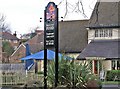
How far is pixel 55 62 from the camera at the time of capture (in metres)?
17.0

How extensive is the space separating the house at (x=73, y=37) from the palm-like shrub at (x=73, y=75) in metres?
30.3

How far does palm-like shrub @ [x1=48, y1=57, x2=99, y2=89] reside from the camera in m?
16.6

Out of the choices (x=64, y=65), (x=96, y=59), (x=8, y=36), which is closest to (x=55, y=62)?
(x=64, y=65)

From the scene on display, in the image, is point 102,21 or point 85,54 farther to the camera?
point 102,21

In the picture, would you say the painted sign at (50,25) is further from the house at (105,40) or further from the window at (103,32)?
the window at (103,32)

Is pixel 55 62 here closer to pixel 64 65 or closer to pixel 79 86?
pixel 64 65

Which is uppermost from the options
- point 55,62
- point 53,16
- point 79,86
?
point 53,16

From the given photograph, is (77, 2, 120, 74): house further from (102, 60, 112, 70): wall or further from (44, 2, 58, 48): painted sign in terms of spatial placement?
(44, 2, 58, 48): painted sign

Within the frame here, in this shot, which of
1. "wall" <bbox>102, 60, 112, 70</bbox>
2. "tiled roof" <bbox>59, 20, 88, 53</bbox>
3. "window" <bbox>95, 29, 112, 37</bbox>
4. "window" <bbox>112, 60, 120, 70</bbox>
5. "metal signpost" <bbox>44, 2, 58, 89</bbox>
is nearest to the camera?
"metal signpost" <bbox>44, 2, 58, 89</bbox>

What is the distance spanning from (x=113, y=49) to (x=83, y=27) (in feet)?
33.9

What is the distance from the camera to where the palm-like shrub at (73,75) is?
16594mm

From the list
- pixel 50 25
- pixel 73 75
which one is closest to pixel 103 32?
pixel 50 25

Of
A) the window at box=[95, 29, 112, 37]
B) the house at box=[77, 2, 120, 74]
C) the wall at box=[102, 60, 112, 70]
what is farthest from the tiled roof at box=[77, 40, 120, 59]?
the wall at box=[102, 60, 112, 70]

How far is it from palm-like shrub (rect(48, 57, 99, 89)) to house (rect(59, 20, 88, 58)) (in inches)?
1193
